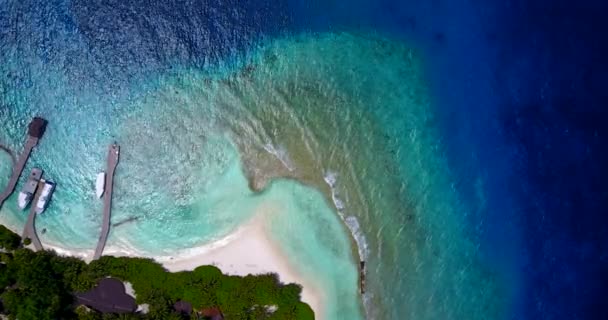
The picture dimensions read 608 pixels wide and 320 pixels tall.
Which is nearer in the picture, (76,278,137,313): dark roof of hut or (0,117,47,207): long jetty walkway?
(76,278,137,313): dark roof of hut

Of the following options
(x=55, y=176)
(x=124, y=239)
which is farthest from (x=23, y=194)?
(x=124, y=239)

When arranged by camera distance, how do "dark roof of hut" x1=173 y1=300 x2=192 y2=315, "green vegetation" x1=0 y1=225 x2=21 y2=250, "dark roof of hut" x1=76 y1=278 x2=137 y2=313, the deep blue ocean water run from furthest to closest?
1. the deep blue ocean water
2. "dark roof of hut" x1=173 y1=300 x2=192 y2=315
3. "dark roof of hut" x1=76 y1=278 x2=137 y2=313
4. "green vegetation" x1=0 y1=225 x2=21 y2=250

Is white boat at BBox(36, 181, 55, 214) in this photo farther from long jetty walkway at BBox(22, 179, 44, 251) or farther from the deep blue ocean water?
the deep blue ocean water

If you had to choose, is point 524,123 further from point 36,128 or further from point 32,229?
point 32,229

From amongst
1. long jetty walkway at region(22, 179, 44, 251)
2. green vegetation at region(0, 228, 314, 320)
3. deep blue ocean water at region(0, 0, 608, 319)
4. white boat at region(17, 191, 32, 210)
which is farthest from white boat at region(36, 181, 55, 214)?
deep blue ocean water at region(0, 0, 608, 319)

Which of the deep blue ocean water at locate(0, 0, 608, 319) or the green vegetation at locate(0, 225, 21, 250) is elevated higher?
the deep blue ocean water at locate(0, 0, 608, 319)

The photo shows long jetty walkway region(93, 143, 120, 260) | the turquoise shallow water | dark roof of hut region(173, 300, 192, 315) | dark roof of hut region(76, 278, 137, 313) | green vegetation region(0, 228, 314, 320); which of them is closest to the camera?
green vegetation region(0, 228, 314, 320)
